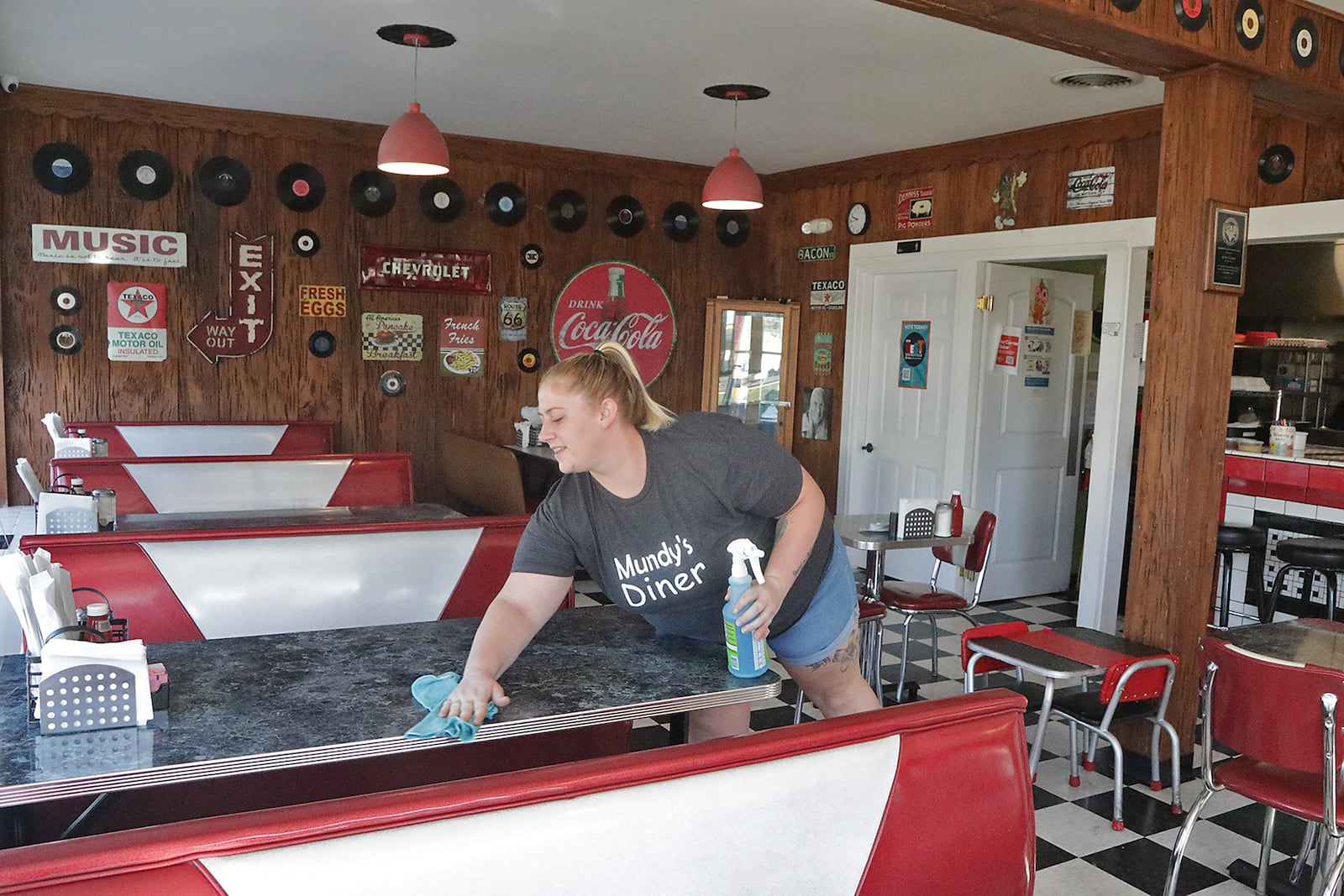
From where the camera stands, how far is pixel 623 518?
2.34 m

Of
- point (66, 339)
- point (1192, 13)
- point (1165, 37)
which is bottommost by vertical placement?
point (66, 339)

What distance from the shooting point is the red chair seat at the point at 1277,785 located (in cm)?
255

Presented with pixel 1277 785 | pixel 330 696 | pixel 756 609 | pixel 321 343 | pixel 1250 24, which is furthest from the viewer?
pixel 321 343

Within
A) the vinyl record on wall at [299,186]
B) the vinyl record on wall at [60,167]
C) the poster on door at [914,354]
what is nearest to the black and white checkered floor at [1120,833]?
the poster on door at [914,354]

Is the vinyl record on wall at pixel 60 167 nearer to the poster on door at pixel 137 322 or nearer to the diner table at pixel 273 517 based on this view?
the poster on door at pixel 137 322

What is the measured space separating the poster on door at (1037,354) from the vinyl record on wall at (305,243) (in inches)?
180

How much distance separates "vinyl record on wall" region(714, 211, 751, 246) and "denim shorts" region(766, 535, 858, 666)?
5.82m

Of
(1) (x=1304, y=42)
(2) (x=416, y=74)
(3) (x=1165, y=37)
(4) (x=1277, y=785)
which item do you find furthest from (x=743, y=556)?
(2) (x=416, y=74)

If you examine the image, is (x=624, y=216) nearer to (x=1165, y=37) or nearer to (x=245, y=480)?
(x=245, y=480)

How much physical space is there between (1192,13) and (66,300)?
237 inches

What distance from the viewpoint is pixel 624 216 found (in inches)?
303

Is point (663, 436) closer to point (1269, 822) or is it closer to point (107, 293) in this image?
point (1269, 822)

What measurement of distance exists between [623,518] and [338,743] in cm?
→ 79

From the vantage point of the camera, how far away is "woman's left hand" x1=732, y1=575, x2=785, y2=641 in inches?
83.7
